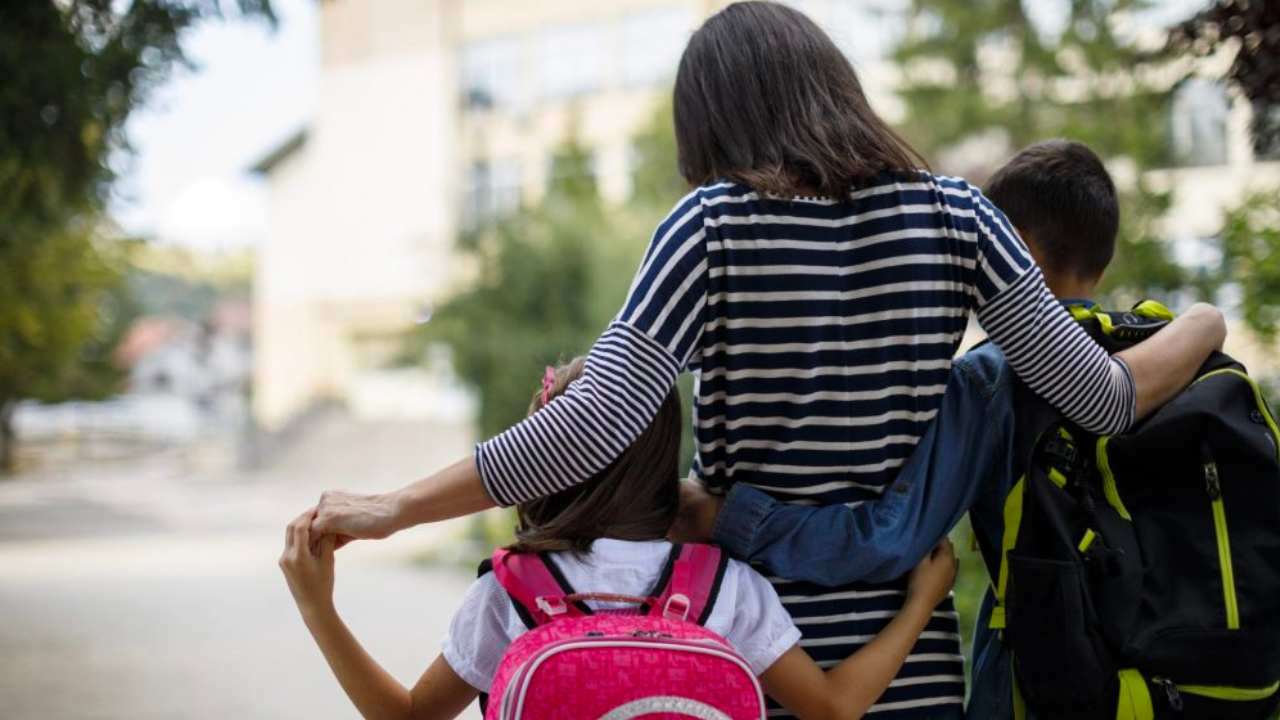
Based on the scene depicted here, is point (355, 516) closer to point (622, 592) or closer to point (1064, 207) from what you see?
point (622, 592)

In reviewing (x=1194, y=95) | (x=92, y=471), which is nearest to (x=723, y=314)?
(x=1194, y=95)

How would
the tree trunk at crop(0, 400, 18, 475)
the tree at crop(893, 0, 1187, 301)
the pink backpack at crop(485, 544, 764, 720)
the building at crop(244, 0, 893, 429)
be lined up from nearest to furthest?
the pink backpack at crop(485, 544, 764, 720), the tree at crop(893, 0, 1187, 301), the tree trunk at crop(0, 400, 18, 475), the building at crop(244, 0, 893, 429)

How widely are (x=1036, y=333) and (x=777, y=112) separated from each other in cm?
48

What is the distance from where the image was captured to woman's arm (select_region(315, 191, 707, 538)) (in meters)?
1.74

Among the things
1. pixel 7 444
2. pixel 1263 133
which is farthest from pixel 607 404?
pixel 7 444

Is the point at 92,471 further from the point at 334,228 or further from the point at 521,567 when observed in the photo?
the point at 521,567

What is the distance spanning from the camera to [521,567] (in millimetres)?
1811

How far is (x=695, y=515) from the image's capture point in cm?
192

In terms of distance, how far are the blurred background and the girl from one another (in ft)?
1.26

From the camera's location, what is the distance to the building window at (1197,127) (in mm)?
8445

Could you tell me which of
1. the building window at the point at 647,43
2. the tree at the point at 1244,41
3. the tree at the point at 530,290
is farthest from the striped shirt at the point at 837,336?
the building window at the point at 647,43

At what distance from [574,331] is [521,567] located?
13.7m

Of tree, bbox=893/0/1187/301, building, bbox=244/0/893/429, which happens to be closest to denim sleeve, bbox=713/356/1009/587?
tree, bbox=893/0/1187/301

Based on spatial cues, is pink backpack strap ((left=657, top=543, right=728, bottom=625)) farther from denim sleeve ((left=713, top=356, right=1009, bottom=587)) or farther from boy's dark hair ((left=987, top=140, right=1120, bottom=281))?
boy's dark hair ((left=987, top=140, right=1120, bottom=281))
